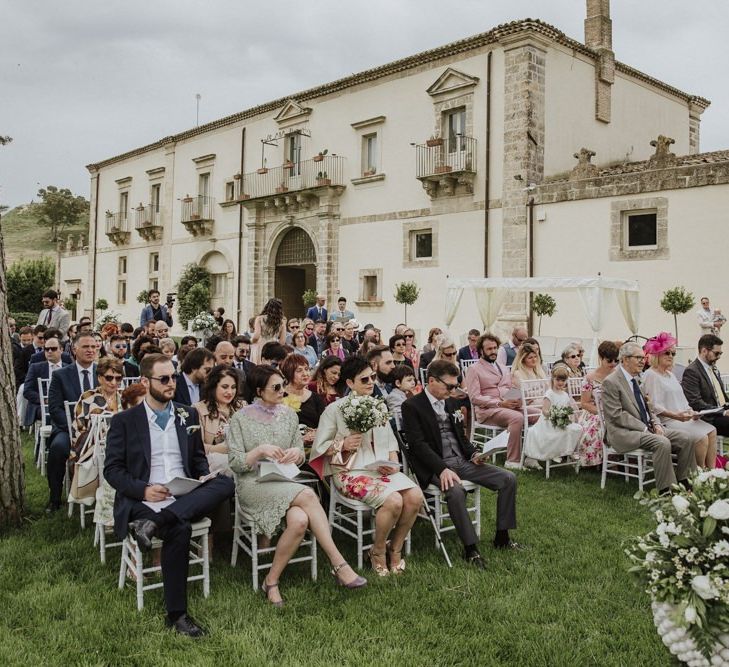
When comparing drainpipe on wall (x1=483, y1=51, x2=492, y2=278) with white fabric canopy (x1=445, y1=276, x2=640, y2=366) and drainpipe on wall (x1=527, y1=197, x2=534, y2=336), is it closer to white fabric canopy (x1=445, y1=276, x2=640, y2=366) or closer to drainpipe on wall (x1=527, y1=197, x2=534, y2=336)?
drainpipe on wall (x1=527, y1=197, x2=534, y2=336)

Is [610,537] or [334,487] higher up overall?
[334,487]

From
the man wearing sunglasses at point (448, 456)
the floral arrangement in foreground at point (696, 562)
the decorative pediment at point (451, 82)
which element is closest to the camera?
the floral arrangement in foreground at point (696, 562)

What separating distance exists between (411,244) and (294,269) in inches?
290

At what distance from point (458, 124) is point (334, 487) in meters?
16.3

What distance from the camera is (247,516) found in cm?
439

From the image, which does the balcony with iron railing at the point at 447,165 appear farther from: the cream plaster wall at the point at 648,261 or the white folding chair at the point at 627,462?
the white folding chair at the point at 627,462

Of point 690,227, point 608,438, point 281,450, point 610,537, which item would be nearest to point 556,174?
point 690,227

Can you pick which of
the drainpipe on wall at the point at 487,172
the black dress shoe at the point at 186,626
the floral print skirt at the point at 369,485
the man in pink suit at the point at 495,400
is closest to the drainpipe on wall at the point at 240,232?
the drainpipe on wall at the point at 487,172

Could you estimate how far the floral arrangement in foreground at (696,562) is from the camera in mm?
2473

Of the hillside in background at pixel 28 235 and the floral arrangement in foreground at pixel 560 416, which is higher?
the hillside in background at pixel 28 235

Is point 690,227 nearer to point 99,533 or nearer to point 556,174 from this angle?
point 556,174

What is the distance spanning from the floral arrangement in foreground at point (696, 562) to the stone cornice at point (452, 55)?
17165mm

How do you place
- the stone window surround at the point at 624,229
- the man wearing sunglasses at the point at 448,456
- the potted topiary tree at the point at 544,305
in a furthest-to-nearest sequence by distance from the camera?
the potted topiary tree at the point at 544,305
the stone window surround at the point at 624,229
the man wearing sunglasses at the point at 448,456

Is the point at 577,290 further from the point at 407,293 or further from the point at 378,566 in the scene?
the point at 378,566
